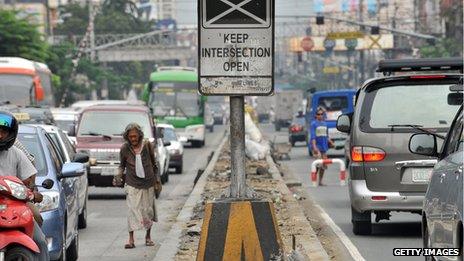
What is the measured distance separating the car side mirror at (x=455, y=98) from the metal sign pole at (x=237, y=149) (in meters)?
5.70

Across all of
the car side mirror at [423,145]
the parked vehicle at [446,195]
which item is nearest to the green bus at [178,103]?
the car side mirror at [423,145]

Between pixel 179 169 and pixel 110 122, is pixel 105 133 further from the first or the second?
pixel 179 169

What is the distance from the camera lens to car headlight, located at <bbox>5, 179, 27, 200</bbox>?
1072cm

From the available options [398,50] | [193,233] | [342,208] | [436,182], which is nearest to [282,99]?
[398,50]

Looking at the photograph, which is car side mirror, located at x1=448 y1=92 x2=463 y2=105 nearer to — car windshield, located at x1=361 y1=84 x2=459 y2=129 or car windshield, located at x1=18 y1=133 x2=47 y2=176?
car windshield, located at x1=361 y1=84 x2=459 y2=129

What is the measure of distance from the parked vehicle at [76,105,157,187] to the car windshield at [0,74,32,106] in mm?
15152

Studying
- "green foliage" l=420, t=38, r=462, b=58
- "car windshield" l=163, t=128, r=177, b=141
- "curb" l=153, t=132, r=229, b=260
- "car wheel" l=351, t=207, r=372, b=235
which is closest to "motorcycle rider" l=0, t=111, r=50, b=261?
"curb" l=153, t=132, r=229, b=260

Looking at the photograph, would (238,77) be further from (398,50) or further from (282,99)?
(398,50)

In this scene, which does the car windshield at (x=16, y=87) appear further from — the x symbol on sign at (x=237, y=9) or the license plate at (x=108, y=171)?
the x symbol on sign at (x=237, y=9)

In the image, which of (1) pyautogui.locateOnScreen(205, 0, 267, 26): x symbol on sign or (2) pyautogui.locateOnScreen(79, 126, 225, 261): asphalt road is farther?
(2) pyautogui.locateOnScreen(79, 126, 225, 261): asphalt road

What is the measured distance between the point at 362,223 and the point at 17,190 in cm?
769

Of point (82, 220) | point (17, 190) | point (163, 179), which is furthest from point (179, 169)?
point (17, 190)

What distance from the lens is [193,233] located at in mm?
17188

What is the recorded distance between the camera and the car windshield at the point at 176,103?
6275 centimetres
